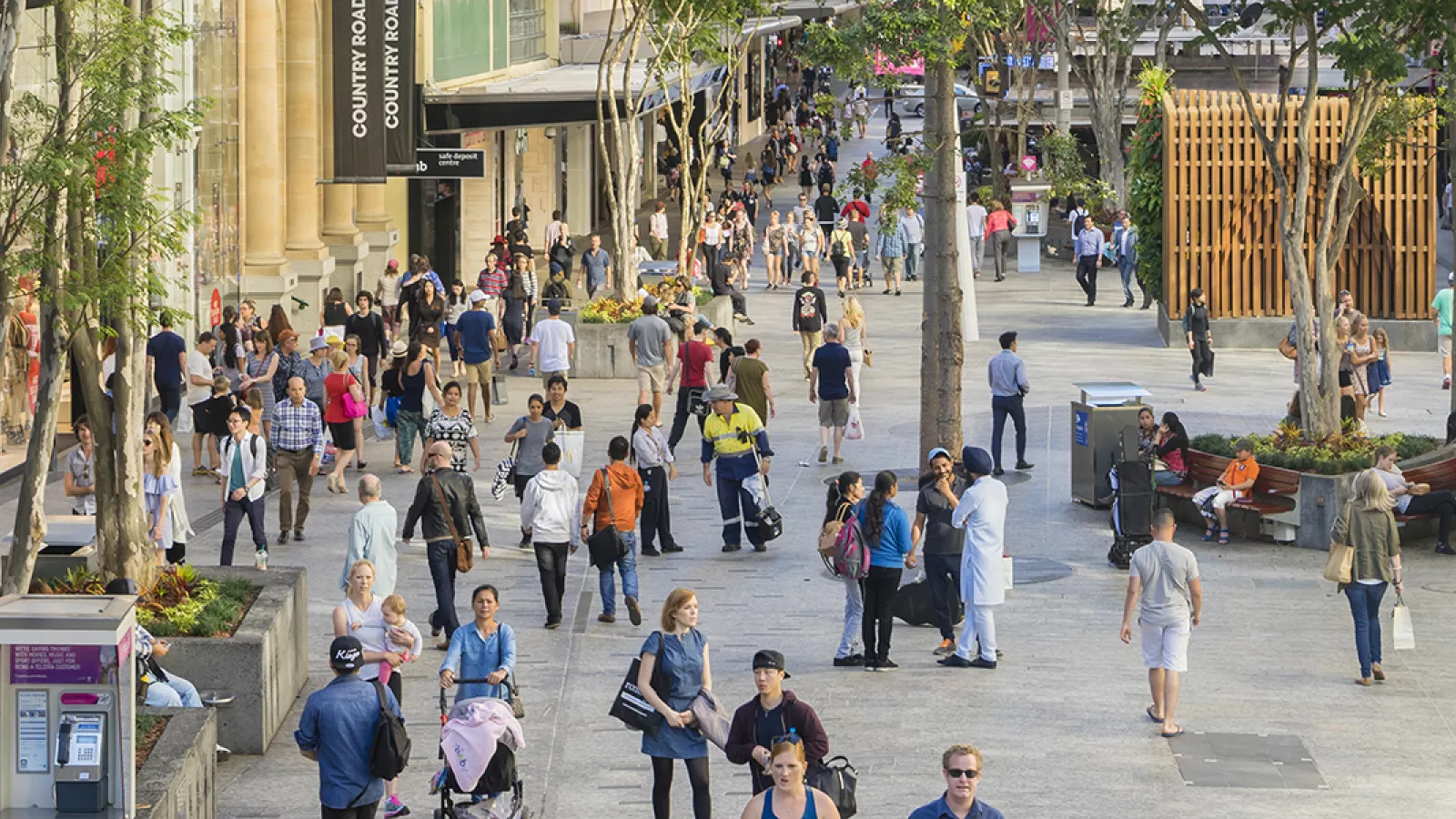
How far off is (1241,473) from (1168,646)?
20.7 ft

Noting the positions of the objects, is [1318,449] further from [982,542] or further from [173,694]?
[173,694]

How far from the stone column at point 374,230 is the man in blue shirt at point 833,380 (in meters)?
14.5

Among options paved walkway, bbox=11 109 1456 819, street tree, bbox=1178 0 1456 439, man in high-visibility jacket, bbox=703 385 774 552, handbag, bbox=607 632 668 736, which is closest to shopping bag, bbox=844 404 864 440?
paved walkway, bbox=11 109 1456 819

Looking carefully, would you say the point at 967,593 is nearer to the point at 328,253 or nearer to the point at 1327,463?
the point at 1327,463

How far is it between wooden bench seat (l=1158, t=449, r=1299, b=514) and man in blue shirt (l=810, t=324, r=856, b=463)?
3630 millimetres

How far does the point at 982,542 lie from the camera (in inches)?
588

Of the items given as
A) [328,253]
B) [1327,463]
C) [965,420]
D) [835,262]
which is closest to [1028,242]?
[835,262]

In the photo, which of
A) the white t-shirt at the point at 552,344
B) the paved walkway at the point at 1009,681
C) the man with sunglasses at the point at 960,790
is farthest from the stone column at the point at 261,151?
the man with sunglasses at the point at 960,790

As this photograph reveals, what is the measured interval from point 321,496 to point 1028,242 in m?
25.3

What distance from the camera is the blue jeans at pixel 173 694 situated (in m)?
12.0

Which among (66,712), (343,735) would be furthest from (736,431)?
(66,712)

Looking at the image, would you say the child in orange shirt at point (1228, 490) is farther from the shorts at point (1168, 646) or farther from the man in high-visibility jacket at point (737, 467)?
the shorts at point (1168, 646)

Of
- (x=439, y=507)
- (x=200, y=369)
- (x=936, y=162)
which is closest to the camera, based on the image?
(x=439, y=507)

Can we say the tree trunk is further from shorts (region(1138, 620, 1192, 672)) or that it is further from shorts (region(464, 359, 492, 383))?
shorts (region(1138, 620, 1192, 672))
